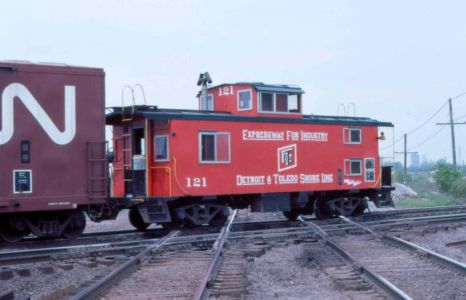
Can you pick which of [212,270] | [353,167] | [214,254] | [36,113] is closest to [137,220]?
[36,113]

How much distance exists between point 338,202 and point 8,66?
36.4 ft

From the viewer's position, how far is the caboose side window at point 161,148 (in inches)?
637

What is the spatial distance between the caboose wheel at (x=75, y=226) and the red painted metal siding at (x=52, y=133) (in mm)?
610

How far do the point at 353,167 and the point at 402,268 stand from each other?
9.98 meters

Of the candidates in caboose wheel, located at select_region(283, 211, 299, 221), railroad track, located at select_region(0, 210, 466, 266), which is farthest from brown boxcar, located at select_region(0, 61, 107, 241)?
caboose wheel, located at select_region(283, 211, 299, 221)

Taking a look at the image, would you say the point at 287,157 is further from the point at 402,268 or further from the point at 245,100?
the point at 402,268

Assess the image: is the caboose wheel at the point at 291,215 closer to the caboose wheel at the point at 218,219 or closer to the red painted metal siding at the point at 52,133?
the caboose wheel at the point at 218,219

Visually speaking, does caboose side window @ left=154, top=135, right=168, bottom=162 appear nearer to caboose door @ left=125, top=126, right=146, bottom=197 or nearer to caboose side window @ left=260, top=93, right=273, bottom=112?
caboose door @ left=125, top=126, right=146, bottom=197

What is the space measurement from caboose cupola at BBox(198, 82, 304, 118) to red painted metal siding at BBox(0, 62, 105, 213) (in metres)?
5.01

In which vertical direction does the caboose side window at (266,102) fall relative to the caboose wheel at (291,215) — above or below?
above

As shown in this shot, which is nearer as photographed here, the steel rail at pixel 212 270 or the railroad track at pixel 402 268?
the steel rail at pixel 212 270

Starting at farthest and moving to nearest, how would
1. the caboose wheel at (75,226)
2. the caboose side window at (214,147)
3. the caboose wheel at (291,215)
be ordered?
the caboose wheel at (291,215) → the caboose side window at (214,147) → the caboose wheel at (75,226)

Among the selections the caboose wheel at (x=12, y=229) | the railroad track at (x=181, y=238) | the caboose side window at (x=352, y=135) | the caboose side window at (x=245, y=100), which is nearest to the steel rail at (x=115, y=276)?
the railroad track at (x=181, y=238)

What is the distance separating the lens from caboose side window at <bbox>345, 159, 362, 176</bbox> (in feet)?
A: 65.0
